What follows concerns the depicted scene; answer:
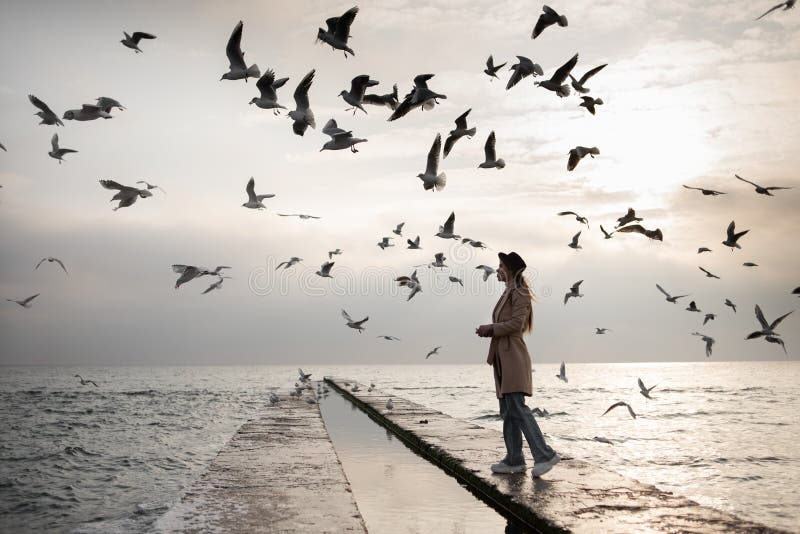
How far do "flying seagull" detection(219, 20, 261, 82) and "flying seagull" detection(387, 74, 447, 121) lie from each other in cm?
214

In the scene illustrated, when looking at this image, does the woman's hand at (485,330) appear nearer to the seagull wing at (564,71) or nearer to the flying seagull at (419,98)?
the flying seagull at (419,98)

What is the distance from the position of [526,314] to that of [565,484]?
150 centimetres

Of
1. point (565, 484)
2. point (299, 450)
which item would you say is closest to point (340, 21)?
point (299, 450)

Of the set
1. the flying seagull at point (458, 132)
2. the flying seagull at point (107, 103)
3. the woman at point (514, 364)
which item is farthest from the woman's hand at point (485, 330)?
the flying seagull at point (107, 103)

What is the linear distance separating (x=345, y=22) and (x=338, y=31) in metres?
0.14

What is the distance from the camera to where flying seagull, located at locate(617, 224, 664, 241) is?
9.88 meters

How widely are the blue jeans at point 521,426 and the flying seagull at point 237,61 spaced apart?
220 inches

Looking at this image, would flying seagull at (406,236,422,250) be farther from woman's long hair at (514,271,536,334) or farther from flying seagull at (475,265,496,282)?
woman's long hair at (514,271,536,334)

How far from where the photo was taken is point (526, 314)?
591 centimetres

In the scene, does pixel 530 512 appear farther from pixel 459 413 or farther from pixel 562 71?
pixel 459 413

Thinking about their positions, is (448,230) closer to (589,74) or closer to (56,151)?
(589,74)

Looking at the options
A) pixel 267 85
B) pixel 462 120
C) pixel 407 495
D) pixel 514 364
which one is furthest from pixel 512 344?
pixel 267 85

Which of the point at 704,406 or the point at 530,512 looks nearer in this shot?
the point at 530,512

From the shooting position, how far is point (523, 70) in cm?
908
